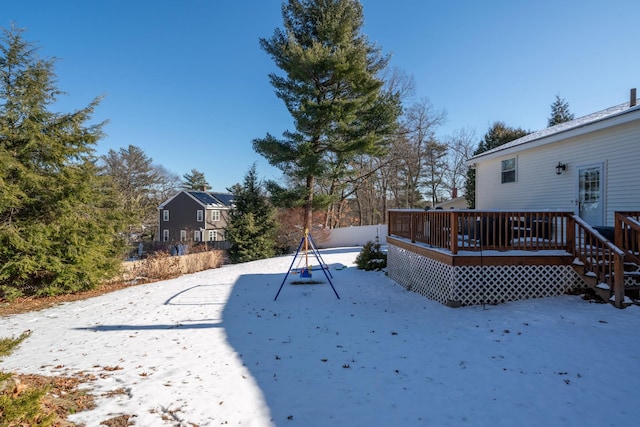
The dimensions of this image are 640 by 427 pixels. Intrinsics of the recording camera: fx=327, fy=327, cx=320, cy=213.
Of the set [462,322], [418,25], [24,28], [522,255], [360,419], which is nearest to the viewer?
[360,419]

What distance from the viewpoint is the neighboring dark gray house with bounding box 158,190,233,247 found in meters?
32.9

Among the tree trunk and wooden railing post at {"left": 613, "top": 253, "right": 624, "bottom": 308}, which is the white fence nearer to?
the tree trunk

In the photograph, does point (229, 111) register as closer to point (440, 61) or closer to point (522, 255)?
point (440, 61)

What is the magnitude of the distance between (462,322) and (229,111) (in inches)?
804

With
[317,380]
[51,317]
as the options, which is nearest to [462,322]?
[317,380]

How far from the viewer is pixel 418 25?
50.9 ft

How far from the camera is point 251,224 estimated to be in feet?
56.6

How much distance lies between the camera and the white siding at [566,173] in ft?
24.4

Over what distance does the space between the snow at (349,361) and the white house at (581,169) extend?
3378 millimetres

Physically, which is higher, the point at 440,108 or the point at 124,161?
the point at 440,108

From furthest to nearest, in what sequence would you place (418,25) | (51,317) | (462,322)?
(418,25) → (51,317) → (462,322)

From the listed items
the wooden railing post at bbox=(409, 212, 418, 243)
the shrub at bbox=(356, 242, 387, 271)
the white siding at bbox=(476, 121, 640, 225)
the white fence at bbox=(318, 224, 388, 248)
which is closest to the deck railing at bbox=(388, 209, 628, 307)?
the wooden railing post at bbox=(409, 212, 418, 243)

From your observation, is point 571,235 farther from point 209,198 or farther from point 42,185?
point 209,198

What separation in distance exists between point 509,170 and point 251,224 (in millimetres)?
11986
